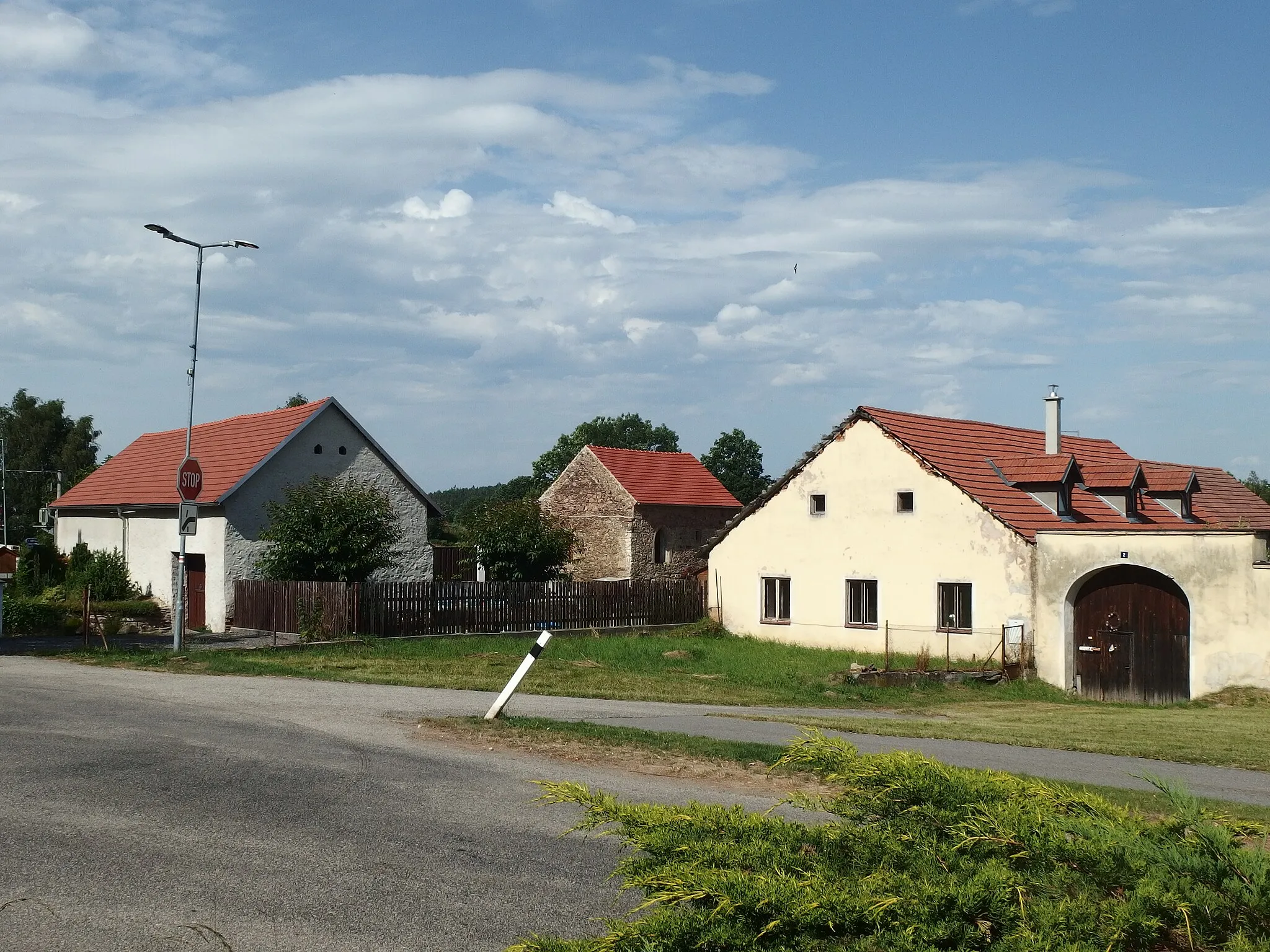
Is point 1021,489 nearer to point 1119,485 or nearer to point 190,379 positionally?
point 1119,485

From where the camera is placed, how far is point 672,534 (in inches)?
2015

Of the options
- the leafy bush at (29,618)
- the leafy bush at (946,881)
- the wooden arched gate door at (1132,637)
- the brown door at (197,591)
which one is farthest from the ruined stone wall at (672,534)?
the leafy bush at (946,881)

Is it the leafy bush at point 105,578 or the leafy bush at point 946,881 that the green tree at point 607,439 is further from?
the leafy bush at point 946,881

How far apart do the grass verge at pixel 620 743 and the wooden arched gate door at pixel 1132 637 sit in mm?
13583

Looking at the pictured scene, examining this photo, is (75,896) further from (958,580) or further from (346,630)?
(958,580)

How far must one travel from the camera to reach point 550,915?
6414mm

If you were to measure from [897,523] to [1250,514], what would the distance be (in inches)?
567

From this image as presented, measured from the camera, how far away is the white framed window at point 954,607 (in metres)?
27.4

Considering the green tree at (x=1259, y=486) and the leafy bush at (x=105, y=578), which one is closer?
the leafy bush at (x=105, y=578)

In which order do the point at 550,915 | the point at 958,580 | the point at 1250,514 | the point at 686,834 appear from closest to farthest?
the point at 686,834 < the point at 550,915 < the point at 958,580 < the point at 1250,514

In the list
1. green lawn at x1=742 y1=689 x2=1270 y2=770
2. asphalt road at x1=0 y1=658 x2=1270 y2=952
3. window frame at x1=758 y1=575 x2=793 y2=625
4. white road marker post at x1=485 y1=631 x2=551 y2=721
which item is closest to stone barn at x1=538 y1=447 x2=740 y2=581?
window frame at x1=758 y1=575 x2=793 y2=625

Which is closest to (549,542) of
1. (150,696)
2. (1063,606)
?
(1063,606)

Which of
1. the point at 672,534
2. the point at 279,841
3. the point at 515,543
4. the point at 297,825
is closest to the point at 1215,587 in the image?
the point at 297,825

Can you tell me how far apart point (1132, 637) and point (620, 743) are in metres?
15.6
